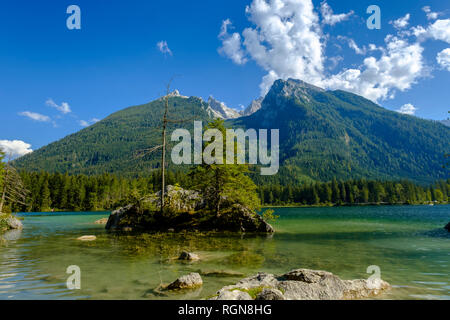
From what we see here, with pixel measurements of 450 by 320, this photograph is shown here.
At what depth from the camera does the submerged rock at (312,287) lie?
757 centimetres

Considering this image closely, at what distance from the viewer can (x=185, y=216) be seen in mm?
30062

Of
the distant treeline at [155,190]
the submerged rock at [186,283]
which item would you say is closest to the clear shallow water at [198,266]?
the submerged rock at [186,283]

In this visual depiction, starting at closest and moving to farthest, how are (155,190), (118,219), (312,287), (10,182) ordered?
(312,287)
(118,219)
(10,182)
(155,190)

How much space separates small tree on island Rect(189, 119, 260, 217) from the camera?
29.3m

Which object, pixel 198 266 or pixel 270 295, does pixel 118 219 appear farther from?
pixel 270 295

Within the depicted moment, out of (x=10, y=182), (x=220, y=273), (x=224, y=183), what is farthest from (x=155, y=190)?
(x=220, y=273)

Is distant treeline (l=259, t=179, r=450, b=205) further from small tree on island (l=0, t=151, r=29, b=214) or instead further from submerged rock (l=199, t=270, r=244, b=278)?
submerged rock (l=199, t=270, r=244, b=278)

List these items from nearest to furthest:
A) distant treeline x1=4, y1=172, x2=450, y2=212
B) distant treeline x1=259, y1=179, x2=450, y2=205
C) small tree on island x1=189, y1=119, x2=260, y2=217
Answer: small tree on island x1=189, y1=119, x2=260, y2=217, distant treeline x1=4, y1=172, x2=450, y2=212, distant treeline x1=259, y1=179, x2=450, y2=205

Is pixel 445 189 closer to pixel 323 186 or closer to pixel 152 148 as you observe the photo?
pixel 323 186

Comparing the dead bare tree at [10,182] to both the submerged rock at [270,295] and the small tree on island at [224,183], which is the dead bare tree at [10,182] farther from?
the submerged rock at [270,295]

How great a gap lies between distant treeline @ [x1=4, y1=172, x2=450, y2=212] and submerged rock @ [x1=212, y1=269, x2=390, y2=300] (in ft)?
312

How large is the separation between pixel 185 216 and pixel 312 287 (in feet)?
76.7

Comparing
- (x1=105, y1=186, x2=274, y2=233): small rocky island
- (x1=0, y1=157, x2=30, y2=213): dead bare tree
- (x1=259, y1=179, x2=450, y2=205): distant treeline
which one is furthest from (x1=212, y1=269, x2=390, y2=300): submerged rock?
(x1=259, y1=179, x2=450, y2=205): distant treeline

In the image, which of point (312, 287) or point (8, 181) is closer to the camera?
point (312, 287)
